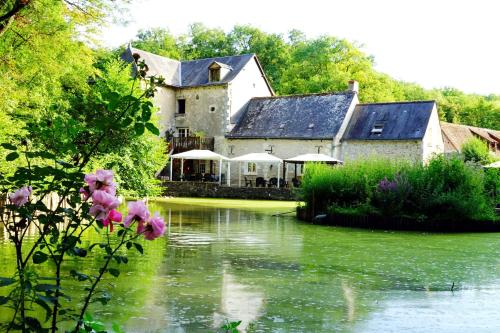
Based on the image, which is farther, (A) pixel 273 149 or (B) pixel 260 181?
(A) pixel 273 149

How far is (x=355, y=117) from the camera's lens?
1527 inches

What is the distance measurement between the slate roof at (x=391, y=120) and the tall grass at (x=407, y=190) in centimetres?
1612

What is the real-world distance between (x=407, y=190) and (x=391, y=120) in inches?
798

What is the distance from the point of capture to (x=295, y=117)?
1574 inches

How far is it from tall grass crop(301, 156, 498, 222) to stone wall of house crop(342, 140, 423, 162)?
51.1 ft

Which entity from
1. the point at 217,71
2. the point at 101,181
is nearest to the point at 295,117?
the point at 217,71

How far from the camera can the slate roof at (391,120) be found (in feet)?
118

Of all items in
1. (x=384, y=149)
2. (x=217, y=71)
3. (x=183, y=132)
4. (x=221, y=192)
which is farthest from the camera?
(x=183, y=132)

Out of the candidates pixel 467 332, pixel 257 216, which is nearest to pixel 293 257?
pixel 467 332

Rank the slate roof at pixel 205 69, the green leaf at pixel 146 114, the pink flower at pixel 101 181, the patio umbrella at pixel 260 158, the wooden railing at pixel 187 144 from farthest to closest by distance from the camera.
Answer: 1. the slate roof at pixel 205 69
2. the wooden railing at pixel 187 144
3. the patio umbrella at pixel 260 158
4. the green leaf at pixel 146 114
5. the pink flower at pixel 101 181

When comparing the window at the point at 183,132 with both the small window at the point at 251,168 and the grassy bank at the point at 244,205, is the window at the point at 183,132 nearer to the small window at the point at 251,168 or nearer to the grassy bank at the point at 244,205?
the small window at the point at 251,168

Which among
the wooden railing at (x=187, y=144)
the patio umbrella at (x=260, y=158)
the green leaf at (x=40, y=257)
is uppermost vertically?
the wooden railing at (x=187, y=144)

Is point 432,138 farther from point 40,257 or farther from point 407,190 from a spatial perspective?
point 40,257

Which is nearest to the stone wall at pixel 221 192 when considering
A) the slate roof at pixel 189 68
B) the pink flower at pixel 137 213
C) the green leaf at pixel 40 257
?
the slate roof at pixel 189 68
